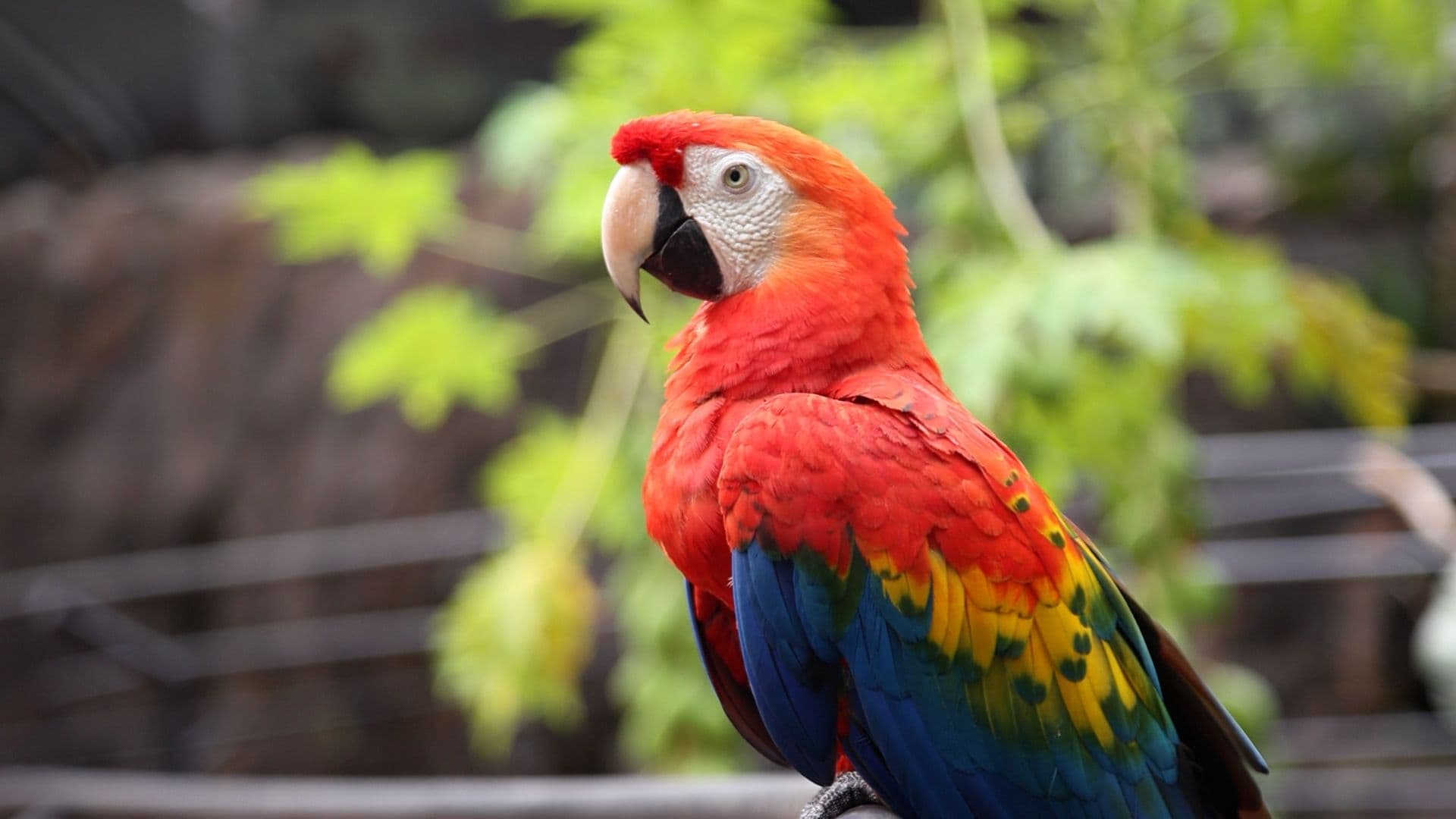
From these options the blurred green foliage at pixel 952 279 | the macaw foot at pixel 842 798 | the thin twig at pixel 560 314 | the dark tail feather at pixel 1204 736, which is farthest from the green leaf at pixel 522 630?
the dark tail feather at pixel 1204 736

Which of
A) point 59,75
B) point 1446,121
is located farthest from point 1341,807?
point 59,75

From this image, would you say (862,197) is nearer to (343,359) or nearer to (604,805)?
(604,805)

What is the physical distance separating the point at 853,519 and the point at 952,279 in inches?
18.5

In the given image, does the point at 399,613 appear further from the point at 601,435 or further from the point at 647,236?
the point at 647,236

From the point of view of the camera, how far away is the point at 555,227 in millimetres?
1146

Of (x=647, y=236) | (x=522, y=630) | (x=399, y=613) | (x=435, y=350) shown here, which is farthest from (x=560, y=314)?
(x=647, y=236)

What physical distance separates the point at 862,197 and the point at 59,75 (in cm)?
232

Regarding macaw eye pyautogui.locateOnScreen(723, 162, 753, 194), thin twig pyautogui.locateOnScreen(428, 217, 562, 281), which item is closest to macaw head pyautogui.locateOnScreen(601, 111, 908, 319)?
macaw eye pyautogui.locateOnScreen(723, 162, 753, 194)

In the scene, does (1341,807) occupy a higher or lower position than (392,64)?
lower

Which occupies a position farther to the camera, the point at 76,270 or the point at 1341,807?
Result: the point at 76,270

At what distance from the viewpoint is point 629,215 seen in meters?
0.58

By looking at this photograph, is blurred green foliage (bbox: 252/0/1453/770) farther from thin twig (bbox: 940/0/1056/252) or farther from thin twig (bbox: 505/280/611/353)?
thin twig (bbox: 505/280/611/353)

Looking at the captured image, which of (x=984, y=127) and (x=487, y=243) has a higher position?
(x=487, y=243)

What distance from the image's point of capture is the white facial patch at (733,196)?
572 millimetres
